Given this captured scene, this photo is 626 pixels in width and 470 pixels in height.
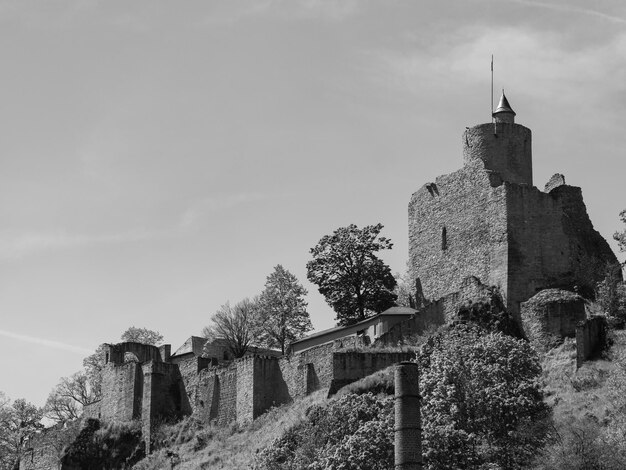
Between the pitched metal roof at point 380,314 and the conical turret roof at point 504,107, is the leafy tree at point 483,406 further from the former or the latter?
the conical turret roof at point 504,107

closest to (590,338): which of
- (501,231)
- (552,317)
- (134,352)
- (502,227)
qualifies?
(552,317)

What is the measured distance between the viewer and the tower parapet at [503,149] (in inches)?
2657

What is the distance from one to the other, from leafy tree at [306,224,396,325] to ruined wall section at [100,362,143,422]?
458 inches

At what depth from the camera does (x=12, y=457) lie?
8419 cm

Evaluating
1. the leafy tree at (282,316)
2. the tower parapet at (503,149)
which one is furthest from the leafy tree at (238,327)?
the tower parapet at (503,149)

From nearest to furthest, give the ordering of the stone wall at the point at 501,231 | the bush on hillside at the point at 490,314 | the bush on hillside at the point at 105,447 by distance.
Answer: the bush on hillside at the point at 490,314, the stone wall at the point at 501,231, the bush on hillside at the point at 105,447

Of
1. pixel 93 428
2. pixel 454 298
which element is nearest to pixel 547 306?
pixel 454 298

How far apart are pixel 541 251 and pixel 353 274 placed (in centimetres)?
1551

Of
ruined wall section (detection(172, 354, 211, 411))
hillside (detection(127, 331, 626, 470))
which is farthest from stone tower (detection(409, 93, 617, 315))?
ruined wall section (detection(172, 354, 211, 411))

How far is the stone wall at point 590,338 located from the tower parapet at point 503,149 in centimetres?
1088

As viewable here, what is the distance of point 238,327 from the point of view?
82.9m

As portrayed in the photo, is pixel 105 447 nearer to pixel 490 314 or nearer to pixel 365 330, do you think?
pixel 365 330

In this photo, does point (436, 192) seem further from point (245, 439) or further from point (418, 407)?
point (418, 407)

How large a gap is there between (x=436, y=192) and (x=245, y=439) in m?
16.6
